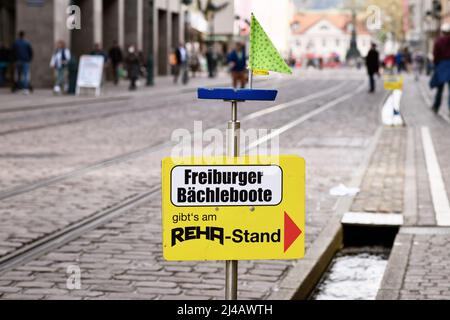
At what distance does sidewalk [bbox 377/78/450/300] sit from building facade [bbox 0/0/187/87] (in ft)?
68.8

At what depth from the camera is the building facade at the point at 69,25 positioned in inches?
1324

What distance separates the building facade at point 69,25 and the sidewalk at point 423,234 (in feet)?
68.8

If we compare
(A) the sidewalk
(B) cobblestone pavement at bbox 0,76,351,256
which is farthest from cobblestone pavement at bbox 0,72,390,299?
(A) the sidewalk

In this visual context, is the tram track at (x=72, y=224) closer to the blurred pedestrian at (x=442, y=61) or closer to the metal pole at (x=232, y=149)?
the metal pole at (x=232, y=149)

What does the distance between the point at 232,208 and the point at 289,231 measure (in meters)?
0.25

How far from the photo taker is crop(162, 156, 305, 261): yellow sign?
12.5 ft

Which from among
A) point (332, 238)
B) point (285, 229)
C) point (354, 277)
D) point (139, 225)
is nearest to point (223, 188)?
point (285, 229)

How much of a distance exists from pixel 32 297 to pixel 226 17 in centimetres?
9836

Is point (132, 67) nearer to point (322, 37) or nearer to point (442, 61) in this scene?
point (442, 61)

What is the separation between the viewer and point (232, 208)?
384cm

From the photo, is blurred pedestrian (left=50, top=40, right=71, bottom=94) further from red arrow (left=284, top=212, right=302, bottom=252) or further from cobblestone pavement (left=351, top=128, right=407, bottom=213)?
red arrow (left=284, top=212, right=302, bottom=252)

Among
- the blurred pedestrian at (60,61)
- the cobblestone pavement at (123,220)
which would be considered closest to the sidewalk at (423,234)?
the cobblestone pavement at (123,220)

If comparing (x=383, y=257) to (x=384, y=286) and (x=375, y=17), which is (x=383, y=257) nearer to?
(x=384, y=286)

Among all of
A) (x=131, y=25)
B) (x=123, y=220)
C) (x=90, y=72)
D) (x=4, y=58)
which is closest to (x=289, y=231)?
(x=123, y=220)
